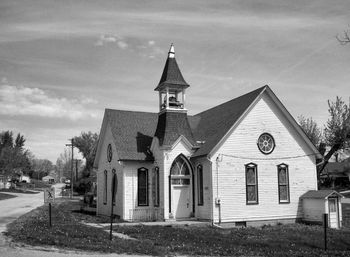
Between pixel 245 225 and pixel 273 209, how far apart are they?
7.08 ft

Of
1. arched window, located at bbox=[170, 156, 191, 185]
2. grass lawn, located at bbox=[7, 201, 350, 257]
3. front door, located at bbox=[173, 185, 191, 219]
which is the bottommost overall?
grass lawn, located at bbox=[7, 201, 350, 257]

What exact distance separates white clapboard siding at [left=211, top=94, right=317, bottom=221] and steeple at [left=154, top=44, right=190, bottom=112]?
462 cm

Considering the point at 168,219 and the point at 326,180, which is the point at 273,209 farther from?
the point at 326,180

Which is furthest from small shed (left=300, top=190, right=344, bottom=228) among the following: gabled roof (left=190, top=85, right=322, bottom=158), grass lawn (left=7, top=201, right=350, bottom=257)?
grass lawn (left=7, top=201, right=350, bottom=257)

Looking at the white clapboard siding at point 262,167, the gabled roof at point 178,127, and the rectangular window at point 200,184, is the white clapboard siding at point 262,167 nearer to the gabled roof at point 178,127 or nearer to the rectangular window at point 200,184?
the gabled roof at point 178,127

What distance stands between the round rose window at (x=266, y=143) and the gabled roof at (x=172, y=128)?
4.11 metres

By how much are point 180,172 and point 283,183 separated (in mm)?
6350

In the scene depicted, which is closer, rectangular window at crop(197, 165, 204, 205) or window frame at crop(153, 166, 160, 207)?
rectangular window at crop(197, 165, 204, 205)

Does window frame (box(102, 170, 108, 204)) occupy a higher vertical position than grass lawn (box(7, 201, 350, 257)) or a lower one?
higher

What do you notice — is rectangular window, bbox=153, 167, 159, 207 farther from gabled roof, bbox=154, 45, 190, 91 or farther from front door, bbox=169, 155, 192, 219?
gabled roof, bbox=154, 45, 190, 91

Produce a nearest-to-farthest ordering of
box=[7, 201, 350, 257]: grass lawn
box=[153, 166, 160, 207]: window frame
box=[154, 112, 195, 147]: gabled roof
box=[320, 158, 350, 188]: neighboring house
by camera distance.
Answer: box=[7, 201, 350, 257]: grass lawn, box=[154, 112, 195, 147]: gabled roof, box=[153, 166, 160, 207]: window frame, box=[320, 158, 350, 188]: neighboring house

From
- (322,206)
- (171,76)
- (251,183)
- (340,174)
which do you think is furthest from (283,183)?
(340,174)

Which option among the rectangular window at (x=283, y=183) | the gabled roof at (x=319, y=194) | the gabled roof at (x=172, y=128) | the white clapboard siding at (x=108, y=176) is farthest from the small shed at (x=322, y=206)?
the white clapboard siding at (x=108, y=176)

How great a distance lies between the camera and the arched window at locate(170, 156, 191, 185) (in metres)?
26.1
